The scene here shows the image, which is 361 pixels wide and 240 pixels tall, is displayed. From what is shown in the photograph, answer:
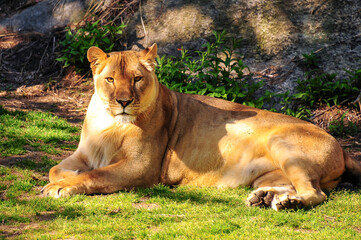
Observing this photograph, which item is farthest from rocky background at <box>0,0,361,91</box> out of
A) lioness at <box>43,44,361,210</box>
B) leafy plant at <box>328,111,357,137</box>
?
lioness at <box>43,44,361,210</box>

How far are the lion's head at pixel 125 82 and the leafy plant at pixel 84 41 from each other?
4474 millimetres

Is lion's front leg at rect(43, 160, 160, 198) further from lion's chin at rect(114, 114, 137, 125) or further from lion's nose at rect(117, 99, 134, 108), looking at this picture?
lion's nose at rect(117, 99, 134, 108)

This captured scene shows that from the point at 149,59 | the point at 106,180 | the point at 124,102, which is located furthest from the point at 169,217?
the point at 149,59

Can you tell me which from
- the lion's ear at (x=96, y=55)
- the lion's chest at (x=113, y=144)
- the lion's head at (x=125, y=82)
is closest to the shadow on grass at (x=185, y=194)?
the lion's chest at (x=113, y=144)

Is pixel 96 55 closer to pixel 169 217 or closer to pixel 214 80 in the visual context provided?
pixel 169 217

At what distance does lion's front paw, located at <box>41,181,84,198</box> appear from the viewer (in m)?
4.68

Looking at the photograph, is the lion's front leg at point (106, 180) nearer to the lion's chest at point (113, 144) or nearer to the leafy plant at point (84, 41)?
the lion's chest at point (113, 144)

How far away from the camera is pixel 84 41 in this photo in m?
9.59

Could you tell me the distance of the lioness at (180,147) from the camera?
16.0ft

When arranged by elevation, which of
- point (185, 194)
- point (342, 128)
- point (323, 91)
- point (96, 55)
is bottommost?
point (342, 128)

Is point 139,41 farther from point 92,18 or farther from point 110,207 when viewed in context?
point 110,207

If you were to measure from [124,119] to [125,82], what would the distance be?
0.38m

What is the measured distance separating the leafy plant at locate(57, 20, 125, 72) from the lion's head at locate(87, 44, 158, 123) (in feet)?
14.7

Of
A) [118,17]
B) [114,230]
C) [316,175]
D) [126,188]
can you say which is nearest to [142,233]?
[114,230]
